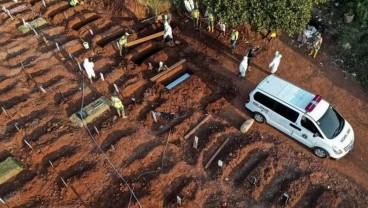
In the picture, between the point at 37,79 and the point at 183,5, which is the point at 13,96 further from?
the point at 183,5

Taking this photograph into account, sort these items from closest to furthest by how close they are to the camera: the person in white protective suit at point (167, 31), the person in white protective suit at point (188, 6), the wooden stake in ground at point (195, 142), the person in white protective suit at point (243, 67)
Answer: the wooden stake in ground at point (195, 142) → the person in white protective suit at point (243, 67) → the person in white protective suit at point (167, 31) → the person in white protective suit at point (188, 6)

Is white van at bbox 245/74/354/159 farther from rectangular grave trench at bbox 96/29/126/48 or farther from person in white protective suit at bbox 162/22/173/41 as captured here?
rectangular grave trench at bbox 96/29/126/48

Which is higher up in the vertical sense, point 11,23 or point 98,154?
point 11,23

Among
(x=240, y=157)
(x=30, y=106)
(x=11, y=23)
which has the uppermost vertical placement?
(x=11, y=23)

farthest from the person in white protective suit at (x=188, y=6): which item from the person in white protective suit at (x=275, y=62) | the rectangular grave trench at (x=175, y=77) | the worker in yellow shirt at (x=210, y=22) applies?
the person in white protective suit at (x=275, y=62)

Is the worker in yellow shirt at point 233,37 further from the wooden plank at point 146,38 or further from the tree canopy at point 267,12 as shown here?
the wooden plank at point 146,38

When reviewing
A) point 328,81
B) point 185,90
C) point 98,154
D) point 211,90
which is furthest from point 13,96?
point 328,81

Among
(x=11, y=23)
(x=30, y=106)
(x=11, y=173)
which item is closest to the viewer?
(x=11, y=173)
